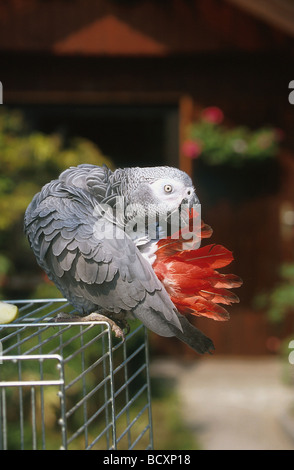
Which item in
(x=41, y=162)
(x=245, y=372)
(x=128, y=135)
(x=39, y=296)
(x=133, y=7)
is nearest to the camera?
(x=39, y=296)

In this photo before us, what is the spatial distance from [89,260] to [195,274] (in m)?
0.17

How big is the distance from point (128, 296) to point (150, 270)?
0.18 feet

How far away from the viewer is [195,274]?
3.16 ft

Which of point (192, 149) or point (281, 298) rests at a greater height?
point (192, 149)

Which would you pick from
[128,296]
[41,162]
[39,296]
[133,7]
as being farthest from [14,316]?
[133,7]

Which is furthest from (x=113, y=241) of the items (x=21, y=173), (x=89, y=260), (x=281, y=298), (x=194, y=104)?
(x=194, y=104)

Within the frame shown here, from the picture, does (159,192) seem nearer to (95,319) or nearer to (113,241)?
(113,241)

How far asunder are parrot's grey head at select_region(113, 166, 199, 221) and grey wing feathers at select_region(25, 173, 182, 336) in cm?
6

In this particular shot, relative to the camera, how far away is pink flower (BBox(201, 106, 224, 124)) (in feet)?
9.46

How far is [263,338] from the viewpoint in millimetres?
3006

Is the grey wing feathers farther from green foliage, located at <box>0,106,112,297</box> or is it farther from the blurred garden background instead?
the blurred garden background

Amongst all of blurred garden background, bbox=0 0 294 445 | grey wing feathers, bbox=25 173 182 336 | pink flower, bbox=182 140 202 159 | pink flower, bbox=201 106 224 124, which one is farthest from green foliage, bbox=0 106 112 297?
grey wing feathers, bbox=25 173 182 336

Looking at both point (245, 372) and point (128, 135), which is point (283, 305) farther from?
point (128, 135)

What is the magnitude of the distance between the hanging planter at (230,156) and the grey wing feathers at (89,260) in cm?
187
